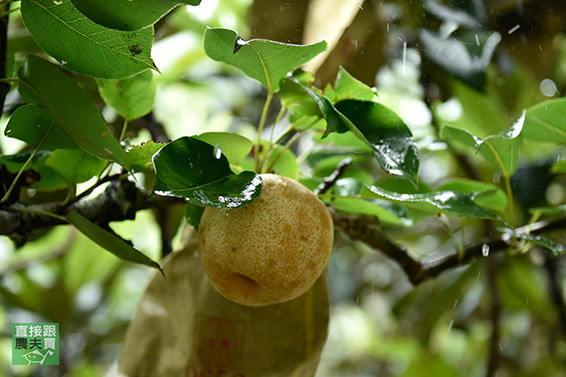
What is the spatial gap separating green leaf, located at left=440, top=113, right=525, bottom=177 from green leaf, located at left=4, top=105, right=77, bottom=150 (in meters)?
0.37

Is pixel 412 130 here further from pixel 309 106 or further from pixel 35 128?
pixel 35 128

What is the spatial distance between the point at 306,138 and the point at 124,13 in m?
0.66

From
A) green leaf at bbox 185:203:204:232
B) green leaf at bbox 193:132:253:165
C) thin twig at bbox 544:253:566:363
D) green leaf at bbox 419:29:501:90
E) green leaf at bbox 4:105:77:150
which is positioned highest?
green leaf at bbox 193:132:253:165

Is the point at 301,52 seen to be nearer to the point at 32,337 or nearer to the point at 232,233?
the point at 232,233

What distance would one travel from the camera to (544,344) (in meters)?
1.81

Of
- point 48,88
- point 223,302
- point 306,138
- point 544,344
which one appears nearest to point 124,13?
point 48,88

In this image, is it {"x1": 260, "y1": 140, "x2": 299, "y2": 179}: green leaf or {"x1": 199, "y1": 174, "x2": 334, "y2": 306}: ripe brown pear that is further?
{"x1": 260, "y1": 140, "x2": 299, "y2": 179}: green leaf

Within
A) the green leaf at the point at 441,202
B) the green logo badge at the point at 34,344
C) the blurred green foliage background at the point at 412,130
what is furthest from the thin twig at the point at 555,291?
the green logo badge at the point at 34,344

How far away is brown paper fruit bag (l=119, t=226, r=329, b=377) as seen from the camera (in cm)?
57

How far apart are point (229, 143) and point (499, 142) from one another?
28cm

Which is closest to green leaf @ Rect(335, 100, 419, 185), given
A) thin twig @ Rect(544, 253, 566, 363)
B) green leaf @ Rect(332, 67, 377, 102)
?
green leaf @ Rect(332, 67, 377, 102)

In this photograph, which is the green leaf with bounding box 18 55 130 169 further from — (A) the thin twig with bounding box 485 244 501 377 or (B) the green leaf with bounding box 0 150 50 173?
(A) the thin twig with bounding box 485 244 501 377

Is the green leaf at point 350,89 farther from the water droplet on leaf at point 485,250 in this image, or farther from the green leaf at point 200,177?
the water droplet on leaf at point 485,250

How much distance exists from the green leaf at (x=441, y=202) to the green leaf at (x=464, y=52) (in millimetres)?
376
